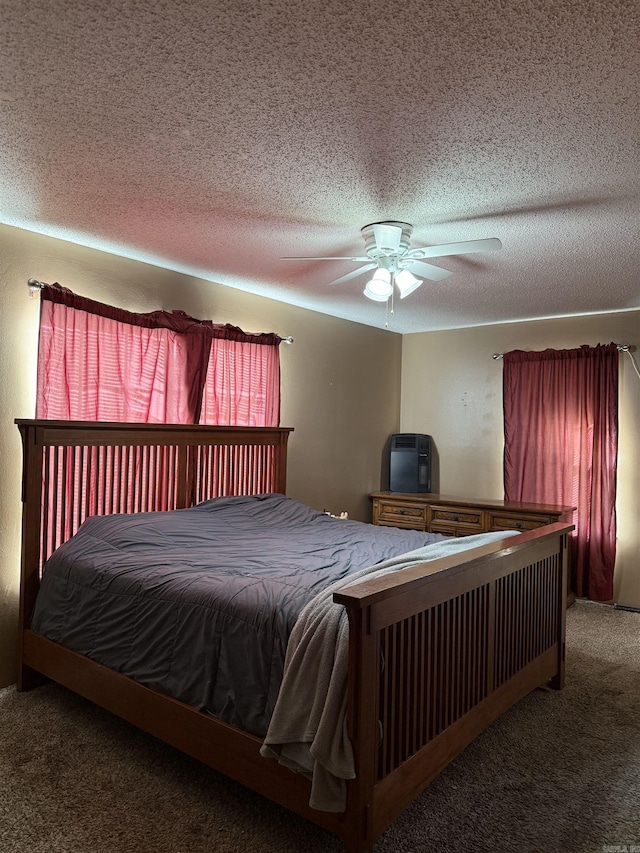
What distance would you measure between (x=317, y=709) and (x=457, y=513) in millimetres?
3321

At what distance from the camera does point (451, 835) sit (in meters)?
1.90

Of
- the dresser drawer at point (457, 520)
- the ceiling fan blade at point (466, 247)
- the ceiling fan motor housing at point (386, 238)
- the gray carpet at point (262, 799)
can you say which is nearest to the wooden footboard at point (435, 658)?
the gray carpet at point (262, 799)

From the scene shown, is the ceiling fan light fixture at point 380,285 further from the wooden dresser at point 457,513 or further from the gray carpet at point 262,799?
the wooden dresser at point 457,513

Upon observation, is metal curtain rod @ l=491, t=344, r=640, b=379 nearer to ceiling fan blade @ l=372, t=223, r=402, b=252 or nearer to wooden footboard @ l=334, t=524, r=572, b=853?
wooden footboard @ l=334, t=524, r=572, b=853

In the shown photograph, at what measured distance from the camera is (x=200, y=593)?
2.19m

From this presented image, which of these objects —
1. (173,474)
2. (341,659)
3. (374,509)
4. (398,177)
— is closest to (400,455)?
(374,509)

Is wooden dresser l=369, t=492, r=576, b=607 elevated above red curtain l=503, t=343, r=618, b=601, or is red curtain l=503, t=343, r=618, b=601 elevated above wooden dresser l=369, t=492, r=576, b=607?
red curtain l=503, t=343, r=618, b=601

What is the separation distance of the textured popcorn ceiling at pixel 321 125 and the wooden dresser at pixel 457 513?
1.93 m

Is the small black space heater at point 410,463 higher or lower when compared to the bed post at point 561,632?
higher

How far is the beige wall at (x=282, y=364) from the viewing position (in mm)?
2986

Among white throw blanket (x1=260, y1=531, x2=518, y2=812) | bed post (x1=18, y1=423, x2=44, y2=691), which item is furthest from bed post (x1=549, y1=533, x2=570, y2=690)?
bed post (x1=18, y1=423, x2=44, y2=691)

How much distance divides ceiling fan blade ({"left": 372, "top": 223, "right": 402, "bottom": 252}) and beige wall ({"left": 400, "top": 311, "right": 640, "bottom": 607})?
2613mm

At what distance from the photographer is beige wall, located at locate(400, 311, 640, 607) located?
4562mm

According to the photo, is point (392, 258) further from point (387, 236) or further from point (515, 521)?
point (515, 521)
